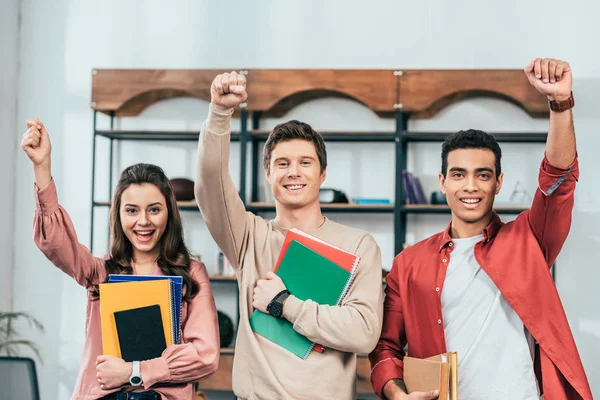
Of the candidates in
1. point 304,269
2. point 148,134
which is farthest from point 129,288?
point 148,134

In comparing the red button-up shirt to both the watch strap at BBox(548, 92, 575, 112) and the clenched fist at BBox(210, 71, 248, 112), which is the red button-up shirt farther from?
the clenched fist at BBox(210, 71, 248, 112)

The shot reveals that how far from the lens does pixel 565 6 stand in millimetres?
4602

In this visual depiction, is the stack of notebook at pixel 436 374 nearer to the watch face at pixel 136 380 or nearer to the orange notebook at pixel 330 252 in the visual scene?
the orange notebook at pixel 330 252

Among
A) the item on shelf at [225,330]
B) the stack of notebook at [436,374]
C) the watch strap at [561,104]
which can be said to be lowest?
the item on shelf at [225,330]

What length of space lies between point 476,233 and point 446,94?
2.52 meters

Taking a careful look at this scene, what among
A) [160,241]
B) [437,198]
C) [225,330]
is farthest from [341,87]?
[160,241]

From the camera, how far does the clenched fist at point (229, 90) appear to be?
166 centimetres

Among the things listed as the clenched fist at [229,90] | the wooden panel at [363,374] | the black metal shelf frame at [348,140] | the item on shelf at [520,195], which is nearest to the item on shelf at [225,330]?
the black metal shelf frame at [348,140]

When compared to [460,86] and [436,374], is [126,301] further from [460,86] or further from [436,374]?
[460,86]

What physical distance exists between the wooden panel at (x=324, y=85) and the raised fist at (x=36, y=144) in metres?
2.70

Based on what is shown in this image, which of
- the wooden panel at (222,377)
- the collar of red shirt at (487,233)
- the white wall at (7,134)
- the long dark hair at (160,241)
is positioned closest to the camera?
the collar of red shirt at (487,233)

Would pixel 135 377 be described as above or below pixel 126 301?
below

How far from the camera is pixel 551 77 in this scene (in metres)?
1.65

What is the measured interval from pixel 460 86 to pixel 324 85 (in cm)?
81
